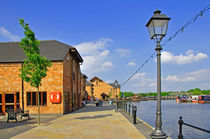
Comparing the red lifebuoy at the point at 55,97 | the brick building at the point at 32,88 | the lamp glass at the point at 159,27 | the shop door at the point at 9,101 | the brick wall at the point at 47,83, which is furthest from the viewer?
the shop door at the point at 9,101

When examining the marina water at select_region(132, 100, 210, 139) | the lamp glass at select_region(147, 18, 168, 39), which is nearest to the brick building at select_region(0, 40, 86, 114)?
the marina water at select_region(132, 100, 210, 139)

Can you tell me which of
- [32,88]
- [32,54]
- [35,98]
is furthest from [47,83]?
[32,54]

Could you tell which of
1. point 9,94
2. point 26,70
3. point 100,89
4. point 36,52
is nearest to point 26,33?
point 36,52

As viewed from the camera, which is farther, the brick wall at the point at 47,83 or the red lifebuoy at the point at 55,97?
the brick wall at the point at 47,83

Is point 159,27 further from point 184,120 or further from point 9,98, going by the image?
point 184,120

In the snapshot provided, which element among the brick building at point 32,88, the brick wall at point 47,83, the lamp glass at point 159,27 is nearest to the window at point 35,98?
the brick building at point 32,88

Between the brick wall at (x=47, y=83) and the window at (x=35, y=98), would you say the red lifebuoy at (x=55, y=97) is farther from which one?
the window at (x=35, y=98)

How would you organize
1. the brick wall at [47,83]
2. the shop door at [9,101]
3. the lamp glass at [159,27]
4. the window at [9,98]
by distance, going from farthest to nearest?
the window at [9,98] → the shop door at [9,101] → the brick wall at [47,83] → the lamp glass at [159,27]

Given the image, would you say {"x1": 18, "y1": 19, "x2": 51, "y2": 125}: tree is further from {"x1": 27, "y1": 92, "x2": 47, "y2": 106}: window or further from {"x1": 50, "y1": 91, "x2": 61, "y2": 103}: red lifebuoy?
{"x1": 27, "y1": 92, "x2": 47, "y2": 106}: window

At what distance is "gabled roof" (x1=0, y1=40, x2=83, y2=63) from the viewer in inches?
808

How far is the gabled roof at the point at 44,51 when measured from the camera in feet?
Result: 67.4

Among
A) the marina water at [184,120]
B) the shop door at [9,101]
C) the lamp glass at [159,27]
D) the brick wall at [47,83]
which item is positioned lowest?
the marina water at [184,120]

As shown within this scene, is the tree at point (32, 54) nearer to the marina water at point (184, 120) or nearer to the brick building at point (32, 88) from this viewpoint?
the brick building at point (32, 88)

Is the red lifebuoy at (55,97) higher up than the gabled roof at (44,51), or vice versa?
the gabled roof at (44,51)
